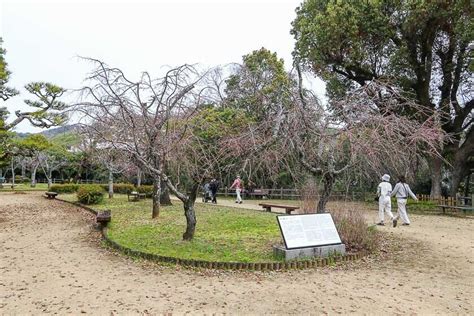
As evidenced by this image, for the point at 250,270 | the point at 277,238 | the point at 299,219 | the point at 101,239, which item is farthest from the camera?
the point at 101,239

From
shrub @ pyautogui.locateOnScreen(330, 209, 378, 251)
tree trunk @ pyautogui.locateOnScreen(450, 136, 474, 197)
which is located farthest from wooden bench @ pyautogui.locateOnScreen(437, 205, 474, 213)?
shrub @ pyautogui.locateOnScreen(330, 209, 378, 251)

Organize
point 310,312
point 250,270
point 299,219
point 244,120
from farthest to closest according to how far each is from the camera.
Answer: point 244,120 → point 299,219 → point 250,270 → point 310,312

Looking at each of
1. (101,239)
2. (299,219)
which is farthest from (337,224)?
(101,239)

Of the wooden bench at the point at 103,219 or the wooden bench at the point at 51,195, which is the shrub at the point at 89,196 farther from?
→ the wooden bench at the point at 103,219

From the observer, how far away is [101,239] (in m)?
8.66

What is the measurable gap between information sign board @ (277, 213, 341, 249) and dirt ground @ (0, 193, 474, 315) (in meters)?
0.58

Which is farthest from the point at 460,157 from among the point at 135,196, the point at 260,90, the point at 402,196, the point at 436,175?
the point at 135,196

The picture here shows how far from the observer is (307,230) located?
6656 mm

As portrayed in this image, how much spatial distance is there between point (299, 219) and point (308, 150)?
6.24 feet

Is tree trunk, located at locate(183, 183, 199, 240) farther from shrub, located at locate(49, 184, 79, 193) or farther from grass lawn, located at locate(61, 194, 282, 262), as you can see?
shrub, located at locate(49, 184, 79, 193)

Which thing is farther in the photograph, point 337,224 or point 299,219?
point 337,224

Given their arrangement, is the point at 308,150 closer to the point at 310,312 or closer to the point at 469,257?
the point at 469,257

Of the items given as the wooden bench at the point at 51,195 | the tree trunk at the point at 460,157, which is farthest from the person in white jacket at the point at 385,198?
the wooden bench at the point at 51,195

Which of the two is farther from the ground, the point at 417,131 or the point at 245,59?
the point at 245,59
